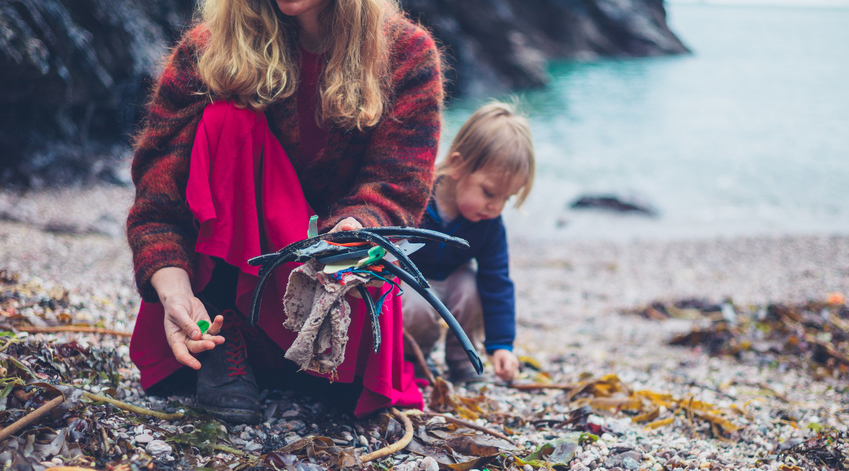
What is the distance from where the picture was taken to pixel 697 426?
7.70 feet

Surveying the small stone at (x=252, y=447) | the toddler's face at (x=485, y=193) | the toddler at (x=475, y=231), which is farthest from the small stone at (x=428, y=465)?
the toddler's face at (x=485, y=193)

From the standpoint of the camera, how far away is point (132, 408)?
Result: 1.73 m

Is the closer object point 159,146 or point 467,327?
point 159,146

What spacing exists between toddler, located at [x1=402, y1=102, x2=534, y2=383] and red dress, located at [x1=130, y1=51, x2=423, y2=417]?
71 centimetres

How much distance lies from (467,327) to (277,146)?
1334 millimetres

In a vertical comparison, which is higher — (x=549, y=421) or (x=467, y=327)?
(x=467, y=327)

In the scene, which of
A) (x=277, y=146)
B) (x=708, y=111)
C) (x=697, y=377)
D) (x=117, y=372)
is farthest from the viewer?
(x=708, y=111)

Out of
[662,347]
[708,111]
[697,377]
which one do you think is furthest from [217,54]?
[708,111]

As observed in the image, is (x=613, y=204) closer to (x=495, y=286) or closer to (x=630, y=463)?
(x=495, y=286)

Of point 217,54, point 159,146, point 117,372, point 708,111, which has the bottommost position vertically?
point 117,372

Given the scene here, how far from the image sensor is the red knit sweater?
5.95ft

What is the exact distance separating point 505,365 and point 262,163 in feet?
4.14

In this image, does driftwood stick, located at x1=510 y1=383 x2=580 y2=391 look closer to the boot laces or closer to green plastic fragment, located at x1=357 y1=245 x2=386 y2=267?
the boot laces

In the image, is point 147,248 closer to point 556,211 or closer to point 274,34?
point 274,34
